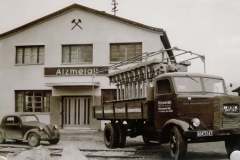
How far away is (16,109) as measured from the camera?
27250 millimetres

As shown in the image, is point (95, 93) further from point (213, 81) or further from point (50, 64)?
point (213, 81)

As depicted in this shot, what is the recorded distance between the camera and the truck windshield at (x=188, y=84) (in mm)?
12656

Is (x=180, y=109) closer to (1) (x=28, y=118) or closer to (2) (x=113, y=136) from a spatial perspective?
(2) (x=113, y=136)

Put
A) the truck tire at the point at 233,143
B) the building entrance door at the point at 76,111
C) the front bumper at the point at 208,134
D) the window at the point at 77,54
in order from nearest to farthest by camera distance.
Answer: the front bumper at the point at 208,134 → the truck tire at the point at 233,143 → the building entrance door at the point at 76,111 → the window at the point at 77,54

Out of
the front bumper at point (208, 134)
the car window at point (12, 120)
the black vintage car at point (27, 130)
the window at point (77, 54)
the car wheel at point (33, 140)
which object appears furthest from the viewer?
the window at point (77, 54)

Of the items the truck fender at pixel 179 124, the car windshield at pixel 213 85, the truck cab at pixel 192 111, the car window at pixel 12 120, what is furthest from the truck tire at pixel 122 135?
the car window at pixel 12 120

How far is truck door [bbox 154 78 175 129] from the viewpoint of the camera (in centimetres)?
1259

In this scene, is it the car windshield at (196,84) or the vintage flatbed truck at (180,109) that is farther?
the car windshield at (196,84)

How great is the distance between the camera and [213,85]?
1322cm

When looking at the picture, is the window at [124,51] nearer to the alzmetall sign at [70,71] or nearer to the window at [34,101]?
the alzmetall sign at [70,71]

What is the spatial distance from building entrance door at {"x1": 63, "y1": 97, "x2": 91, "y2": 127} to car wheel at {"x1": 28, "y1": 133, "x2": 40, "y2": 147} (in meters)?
9.12

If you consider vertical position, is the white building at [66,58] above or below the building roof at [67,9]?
below

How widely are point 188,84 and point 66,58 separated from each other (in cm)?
1521

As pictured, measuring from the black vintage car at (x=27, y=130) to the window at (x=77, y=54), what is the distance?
28.0ft
